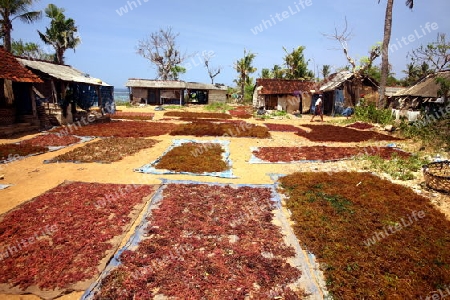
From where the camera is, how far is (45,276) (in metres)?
3.56

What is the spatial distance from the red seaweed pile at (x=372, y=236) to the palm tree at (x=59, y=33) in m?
37.5

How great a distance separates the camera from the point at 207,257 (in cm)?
403

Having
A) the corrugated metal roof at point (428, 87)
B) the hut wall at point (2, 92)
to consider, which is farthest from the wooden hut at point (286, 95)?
the hut wall at point (2, 92)

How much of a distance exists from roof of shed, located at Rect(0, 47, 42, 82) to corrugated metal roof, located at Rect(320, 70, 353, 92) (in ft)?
85.6

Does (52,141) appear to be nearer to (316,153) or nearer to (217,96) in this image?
(316,153)

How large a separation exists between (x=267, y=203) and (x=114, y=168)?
18.1ft

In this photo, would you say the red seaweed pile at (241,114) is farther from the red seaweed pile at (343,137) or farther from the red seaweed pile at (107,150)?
the red seaweed pile at (107,150)

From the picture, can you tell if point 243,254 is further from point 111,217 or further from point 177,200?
point 111,217

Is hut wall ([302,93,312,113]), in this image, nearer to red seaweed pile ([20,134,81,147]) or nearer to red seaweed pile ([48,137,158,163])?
red seaweed pile ([48,137,158,163])

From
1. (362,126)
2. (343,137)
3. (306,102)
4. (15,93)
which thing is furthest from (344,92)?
(15,93)

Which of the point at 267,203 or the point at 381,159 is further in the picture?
the point at 381,159

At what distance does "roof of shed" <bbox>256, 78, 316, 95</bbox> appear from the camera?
3125 centimetres

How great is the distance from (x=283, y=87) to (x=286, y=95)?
1.36 m

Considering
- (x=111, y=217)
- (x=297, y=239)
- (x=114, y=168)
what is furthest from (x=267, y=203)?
(x=114, y=168)
